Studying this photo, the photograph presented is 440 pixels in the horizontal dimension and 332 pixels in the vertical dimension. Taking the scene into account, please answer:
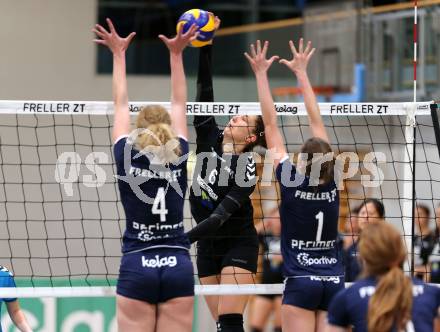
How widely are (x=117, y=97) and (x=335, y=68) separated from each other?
29.8 ft

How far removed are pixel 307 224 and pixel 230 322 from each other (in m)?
1.15

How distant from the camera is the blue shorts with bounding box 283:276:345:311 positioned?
576 centimetres

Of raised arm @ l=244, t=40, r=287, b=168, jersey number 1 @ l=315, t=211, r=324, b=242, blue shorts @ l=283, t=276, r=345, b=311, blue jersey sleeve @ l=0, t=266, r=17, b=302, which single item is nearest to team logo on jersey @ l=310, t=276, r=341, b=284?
blue shorts @ l=283, t=276, r=345, b=311

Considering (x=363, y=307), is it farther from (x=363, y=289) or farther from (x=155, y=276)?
(x=155, y=276)

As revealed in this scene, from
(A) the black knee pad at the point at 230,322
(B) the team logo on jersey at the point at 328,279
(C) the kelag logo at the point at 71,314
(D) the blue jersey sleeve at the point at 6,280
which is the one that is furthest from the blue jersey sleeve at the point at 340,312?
(C) the kelag logo at the point at 71,314

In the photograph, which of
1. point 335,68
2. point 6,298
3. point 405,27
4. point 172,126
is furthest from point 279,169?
point 335,68

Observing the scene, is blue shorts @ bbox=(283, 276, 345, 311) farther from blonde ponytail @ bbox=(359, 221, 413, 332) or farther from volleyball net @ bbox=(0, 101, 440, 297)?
volleyball net @ bbox=(0, 101, 440, 297)

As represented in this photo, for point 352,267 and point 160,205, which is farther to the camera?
point 352,267

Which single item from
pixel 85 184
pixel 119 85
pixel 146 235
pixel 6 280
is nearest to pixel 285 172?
pixel 146 235

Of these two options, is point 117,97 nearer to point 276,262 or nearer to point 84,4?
point 276,262

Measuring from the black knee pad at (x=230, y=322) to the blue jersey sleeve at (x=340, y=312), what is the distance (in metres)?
2.22

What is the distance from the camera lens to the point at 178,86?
A: 5590 mm

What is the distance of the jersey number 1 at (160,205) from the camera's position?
5316mm

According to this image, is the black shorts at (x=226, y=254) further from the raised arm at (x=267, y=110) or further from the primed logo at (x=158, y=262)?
the primed logo at (x=158, y=262)
